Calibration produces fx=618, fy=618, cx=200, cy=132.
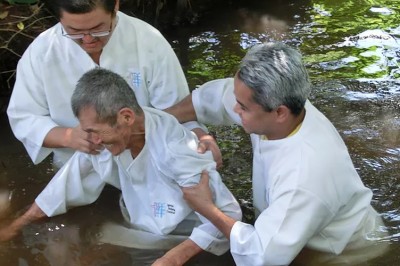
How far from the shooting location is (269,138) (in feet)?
9.75

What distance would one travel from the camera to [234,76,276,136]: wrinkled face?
2.75m

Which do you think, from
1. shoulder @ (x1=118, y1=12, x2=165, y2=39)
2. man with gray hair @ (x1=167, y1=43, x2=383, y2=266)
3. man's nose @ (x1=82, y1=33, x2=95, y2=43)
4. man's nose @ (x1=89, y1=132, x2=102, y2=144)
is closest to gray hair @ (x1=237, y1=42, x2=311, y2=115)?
man with gray hair @ (x1=167, y1=43, x2=383, y2=266)

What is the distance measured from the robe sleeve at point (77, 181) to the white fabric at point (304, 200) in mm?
889

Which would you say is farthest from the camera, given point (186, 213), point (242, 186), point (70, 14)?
point (242, 186)

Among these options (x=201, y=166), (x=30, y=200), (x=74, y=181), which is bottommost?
(x=30, y=200)

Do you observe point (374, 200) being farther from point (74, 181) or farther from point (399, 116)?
point (74, 181)

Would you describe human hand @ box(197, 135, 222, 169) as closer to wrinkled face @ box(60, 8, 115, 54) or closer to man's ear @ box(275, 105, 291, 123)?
man's ear @ box(275, 105, 291, 123)

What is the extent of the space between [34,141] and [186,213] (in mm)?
1012

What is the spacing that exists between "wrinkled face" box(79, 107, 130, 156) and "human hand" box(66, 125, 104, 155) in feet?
0.23

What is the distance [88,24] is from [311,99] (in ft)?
8.58

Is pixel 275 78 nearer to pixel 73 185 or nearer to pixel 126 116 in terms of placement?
pixel 126 116

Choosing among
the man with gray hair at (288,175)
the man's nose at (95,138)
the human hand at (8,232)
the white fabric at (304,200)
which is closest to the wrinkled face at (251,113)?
the man with gray hair at (288,175)

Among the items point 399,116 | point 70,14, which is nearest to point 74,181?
point 70,14

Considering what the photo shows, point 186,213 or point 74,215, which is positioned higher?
point 186,213
